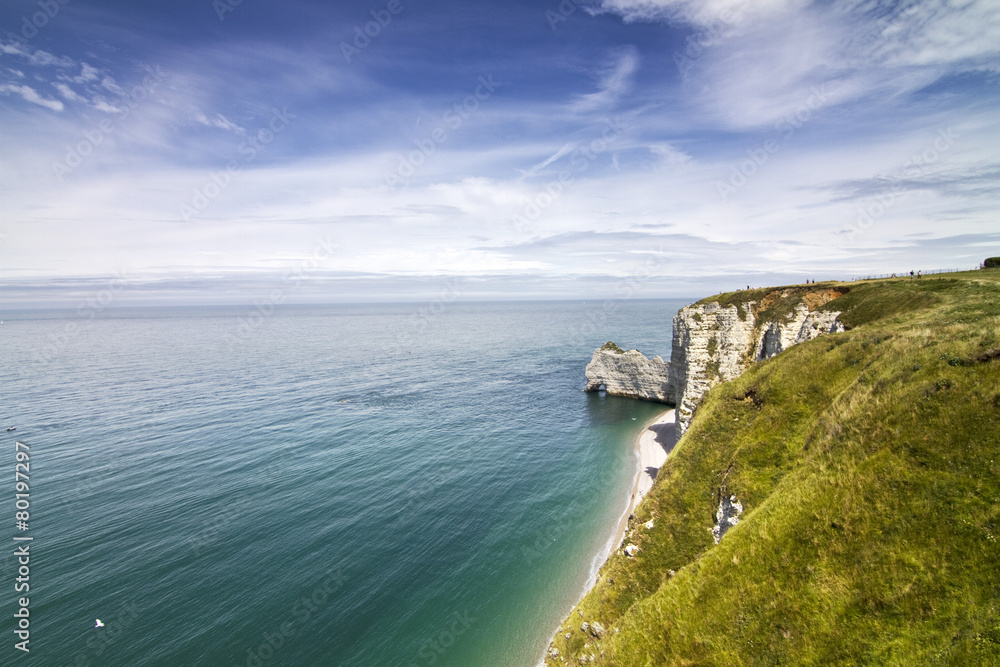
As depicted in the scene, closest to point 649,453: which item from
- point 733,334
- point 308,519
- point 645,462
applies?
point 645,462

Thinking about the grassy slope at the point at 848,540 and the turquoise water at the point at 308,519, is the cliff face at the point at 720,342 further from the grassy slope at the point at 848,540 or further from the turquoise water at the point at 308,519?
the grassy slope at the point at 848,540

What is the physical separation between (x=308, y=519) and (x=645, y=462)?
4006 cm

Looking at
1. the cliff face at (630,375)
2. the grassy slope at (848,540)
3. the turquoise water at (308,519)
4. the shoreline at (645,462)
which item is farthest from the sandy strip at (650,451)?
the grassy slope at (848,540)

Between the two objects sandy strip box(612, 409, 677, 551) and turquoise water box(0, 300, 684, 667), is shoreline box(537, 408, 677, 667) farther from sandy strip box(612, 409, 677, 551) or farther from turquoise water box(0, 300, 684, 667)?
turquoise water box(0, 300, 684, 667)

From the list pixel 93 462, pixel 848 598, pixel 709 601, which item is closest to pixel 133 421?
pixel 93 462

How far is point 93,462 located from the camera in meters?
48.3

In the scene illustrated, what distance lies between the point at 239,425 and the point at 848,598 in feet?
233

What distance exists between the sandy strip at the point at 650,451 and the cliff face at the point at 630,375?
18.6ft

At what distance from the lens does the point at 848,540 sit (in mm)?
13680

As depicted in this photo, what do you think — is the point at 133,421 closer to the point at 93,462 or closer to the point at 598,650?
the point at 93,462

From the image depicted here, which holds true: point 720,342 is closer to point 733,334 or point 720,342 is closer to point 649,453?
point 733,334

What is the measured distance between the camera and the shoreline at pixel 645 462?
35.5m

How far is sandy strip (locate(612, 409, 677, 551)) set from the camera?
43156 mm

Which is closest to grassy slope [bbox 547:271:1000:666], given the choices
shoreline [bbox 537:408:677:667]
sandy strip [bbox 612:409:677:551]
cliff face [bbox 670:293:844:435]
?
shoreline [bbox 537:408:677:667]
